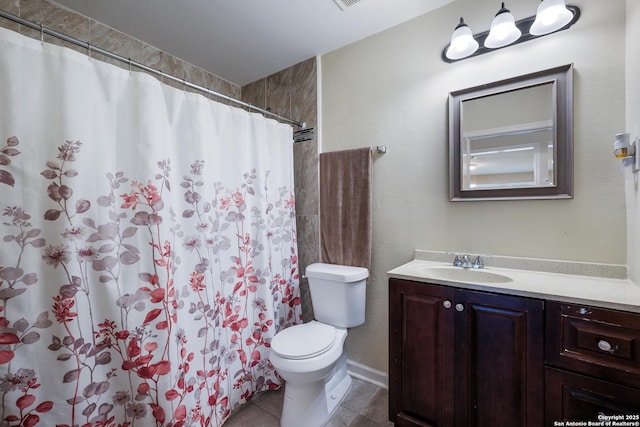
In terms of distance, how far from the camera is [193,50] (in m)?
1.99

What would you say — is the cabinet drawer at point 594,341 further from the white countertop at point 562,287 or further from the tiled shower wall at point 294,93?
the tiled shower wall at point 294,93

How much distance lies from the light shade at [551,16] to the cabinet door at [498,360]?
1255 mm

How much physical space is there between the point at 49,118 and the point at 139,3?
101 cm

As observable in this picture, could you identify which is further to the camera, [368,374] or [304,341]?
[368,374]

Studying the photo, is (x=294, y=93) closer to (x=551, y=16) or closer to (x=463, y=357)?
(x=551, y=16)

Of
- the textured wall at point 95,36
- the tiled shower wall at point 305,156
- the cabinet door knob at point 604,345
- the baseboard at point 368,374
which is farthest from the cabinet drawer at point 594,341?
the textured wall at point 95,36

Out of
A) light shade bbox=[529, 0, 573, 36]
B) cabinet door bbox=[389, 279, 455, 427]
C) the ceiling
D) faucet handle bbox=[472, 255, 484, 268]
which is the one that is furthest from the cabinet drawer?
the ceiling

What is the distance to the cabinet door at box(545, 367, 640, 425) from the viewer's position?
0.86 metres

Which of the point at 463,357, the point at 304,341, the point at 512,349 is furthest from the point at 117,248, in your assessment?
the point at 512,349

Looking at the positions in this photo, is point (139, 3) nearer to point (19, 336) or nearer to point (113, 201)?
point (113, 201)

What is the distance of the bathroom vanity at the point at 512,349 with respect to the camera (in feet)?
2.93

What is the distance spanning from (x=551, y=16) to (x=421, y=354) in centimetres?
168

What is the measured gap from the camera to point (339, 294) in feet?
5.53

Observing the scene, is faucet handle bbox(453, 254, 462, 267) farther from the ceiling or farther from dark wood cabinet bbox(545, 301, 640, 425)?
the ceiling
